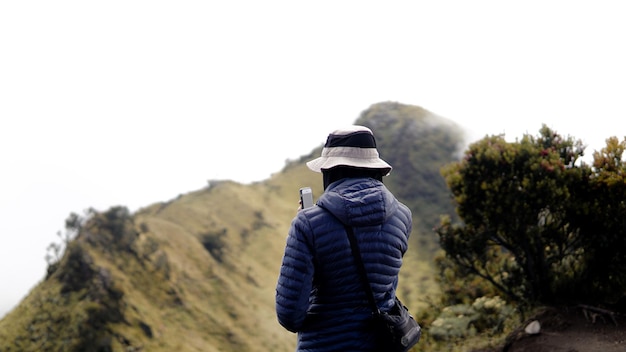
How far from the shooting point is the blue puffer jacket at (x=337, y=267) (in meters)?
2.58

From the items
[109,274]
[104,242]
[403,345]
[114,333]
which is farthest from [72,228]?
[403,345]

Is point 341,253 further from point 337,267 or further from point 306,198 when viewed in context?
point 306,198

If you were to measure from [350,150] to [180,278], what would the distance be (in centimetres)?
4082

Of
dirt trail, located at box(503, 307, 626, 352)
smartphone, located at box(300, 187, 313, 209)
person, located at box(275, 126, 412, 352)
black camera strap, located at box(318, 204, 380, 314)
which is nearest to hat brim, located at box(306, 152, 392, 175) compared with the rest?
person, located at box(275, 126, 412, 352)

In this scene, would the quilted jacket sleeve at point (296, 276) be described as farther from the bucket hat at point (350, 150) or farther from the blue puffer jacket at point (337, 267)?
the bucket hat at point (350, 150)

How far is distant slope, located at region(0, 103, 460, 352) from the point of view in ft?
95.8

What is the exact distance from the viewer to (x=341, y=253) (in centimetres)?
263

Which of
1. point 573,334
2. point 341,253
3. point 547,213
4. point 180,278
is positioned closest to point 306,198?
point 341,253

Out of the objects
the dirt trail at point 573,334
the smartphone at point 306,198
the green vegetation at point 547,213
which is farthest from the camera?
the green vegetation at point 547,213

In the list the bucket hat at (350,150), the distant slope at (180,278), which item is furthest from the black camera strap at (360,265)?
the distant slope at (180,278)

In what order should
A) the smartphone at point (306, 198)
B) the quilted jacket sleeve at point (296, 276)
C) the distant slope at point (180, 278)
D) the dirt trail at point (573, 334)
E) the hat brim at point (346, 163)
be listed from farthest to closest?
the distant slope at point (180, 278) → the dirt trail at point (573, 334) → the smartphone at point (306, 198) → the hat brim at point (346, 163) → the quilted jacket sleeve at point (296, 276)

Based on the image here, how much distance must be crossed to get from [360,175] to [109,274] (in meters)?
33.0

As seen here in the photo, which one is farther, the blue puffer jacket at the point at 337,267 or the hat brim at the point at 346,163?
the hat brim at the point at 346,163

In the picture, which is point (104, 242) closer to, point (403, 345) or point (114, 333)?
point (114, 333)
